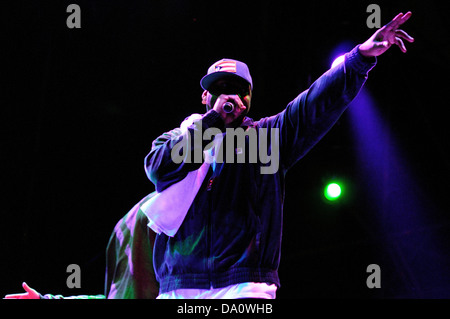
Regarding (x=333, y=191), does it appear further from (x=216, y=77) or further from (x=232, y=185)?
(x=232, y=185)

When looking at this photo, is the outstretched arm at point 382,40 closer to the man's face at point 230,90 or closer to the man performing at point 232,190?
the man performing at point 232,190

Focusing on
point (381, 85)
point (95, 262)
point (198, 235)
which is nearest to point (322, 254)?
point (381, 85)

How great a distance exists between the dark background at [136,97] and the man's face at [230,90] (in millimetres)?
1904

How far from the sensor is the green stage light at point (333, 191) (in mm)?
4750

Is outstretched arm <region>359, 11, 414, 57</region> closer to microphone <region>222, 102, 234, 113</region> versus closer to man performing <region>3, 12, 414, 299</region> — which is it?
man performing <region>3, 12, 414, 299</region>

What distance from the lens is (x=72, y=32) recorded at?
3906mm

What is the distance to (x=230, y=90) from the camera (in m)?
2.16

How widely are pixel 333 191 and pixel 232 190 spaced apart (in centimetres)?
298

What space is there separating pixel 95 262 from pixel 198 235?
278 cm

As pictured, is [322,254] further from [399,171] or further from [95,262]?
[95,262]

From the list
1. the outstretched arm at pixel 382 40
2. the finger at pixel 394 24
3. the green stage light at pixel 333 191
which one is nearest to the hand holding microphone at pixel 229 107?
the outstretched arm at pixel 382 40

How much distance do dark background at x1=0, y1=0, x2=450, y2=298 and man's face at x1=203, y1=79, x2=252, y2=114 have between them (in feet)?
6.25

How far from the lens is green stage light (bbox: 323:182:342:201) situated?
4750mm

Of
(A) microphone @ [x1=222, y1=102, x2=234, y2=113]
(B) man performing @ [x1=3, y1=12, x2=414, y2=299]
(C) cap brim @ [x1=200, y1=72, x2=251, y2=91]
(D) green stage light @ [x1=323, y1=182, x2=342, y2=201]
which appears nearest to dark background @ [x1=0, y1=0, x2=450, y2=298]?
(D) green stage light @ [x1=323, y1=182, x2=342, y2=201]
